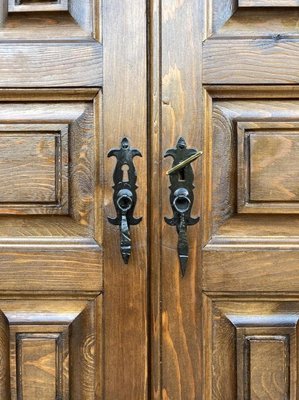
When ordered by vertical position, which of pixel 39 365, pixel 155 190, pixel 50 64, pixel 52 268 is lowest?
pixel 39 365

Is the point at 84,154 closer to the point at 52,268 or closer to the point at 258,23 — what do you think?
the point at 52,268

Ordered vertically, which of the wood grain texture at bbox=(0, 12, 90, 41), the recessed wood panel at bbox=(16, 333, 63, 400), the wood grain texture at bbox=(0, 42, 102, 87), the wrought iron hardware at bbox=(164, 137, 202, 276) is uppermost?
the wood grain texture at bbox=(0, 12, 90, 41)

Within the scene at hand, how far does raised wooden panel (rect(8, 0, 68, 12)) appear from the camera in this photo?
0.74m

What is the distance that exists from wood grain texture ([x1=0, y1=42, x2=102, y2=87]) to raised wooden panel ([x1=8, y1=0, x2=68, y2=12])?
47 mm

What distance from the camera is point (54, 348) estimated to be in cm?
76

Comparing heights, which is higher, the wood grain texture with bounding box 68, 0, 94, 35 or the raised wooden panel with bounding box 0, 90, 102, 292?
the wood grain texture with bounding box 68, 0, 94, 35

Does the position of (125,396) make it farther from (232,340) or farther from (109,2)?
(109,2)

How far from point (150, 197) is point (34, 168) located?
17 centimetres

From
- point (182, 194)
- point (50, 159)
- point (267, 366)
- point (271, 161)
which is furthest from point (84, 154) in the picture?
point (267, 366)

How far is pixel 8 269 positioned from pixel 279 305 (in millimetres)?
380

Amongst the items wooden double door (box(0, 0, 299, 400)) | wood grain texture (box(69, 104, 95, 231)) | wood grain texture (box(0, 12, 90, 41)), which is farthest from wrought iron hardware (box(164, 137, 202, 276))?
wood grain texture (box(0, 12, 90, 41))

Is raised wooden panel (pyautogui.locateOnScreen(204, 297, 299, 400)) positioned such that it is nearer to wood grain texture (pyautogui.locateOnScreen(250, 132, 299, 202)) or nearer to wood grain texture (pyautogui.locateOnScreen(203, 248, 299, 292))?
wood grain texture (pyautogui.locateOnScreen(203, 248, 299, 292))

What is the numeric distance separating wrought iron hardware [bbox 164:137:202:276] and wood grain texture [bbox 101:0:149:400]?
40mm

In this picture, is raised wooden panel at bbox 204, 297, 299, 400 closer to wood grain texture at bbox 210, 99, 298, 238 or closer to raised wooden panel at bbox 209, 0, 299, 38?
wood grain texture at bbox 210, 99, 298, 238
